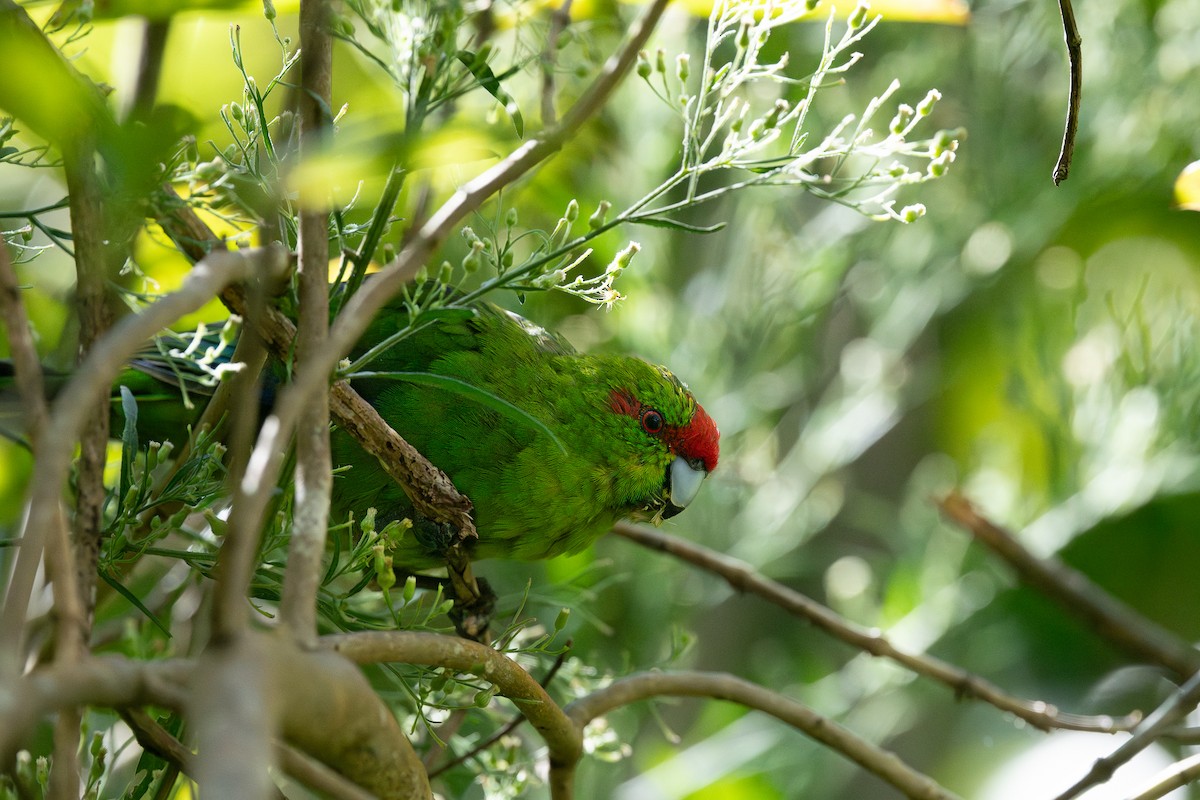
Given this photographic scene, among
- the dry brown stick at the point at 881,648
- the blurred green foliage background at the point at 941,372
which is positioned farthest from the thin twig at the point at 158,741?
the blurred green foliage background at the point at 941,372

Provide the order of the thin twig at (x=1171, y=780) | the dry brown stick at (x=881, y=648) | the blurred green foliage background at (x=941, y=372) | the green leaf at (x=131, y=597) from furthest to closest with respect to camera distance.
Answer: the blurred green foliage background at (x=941, y=372) < the dry brown stick at (x=881, y=648) < the thin twig at (x=1171, y=780) < the green leaf at (x=131, y=597)

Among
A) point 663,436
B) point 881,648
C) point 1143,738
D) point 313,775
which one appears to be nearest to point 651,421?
point 663,436

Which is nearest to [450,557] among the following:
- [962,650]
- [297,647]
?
[297,647]

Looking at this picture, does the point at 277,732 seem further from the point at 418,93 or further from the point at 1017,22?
the point at 1017,22

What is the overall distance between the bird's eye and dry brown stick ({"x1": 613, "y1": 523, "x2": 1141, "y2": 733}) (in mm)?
214

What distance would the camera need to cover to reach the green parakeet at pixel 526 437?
1948mm

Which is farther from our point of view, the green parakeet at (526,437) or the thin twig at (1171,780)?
the green parakeet at (526,437)

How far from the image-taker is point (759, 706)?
1.68 m

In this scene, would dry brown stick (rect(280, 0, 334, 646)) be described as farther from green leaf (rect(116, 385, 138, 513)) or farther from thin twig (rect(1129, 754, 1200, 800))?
thin twig (rect(1129, 754, 1200, 800))

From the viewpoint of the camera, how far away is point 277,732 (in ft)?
2.41

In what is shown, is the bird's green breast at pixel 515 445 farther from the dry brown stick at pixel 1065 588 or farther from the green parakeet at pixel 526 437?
the dry brown stick at pixel 1065 588

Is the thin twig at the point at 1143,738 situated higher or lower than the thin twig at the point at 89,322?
lower

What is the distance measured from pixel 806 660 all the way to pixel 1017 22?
2467 millimetres

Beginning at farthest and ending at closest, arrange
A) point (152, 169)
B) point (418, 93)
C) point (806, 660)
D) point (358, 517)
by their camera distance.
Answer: point (806, 660), point (358, 517), point (418, 93), point (152, 169)
